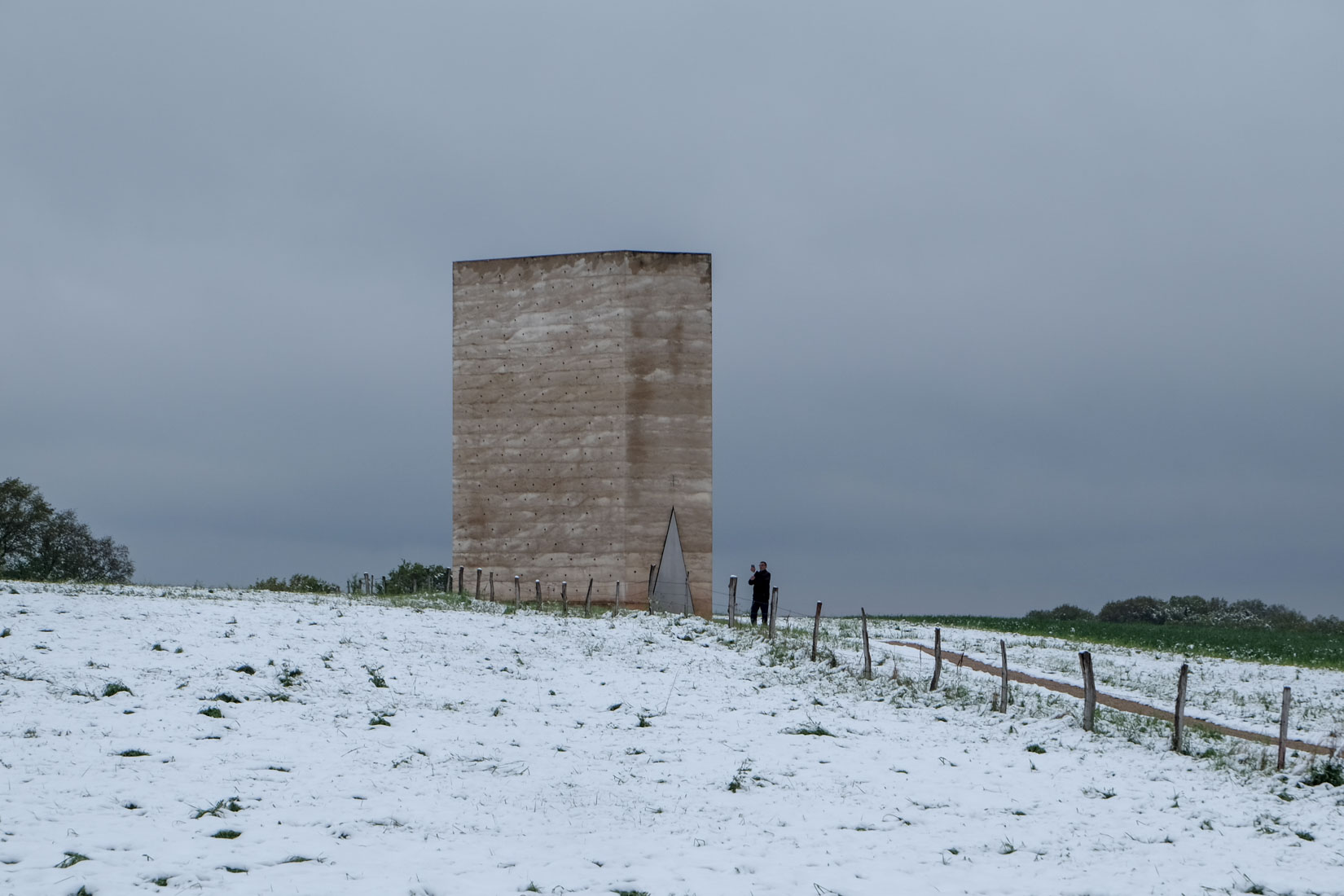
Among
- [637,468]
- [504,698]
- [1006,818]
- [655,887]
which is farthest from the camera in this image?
[637,468]

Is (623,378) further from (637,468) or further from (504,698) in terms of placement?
(504,698)

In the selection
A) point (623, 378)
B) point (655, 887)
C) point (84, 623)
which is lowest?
point (655, 887)

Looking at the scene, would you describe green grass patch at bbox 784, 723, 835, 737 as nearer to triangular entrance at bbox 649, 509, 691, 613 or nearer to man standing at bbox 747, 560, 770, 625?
man standing at bbox 747, 560, 770, 625

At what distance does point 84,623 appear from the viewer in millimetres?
21469

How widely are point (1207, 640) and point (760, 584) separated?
2334 centimetres

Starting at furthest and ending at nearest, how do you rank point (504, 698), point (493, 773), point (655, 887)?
point (504, 698)
point (493, 773)
point (655, 887)

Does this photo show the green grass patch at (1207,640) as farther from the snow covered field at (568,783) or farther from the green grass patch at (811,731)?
the green grass patch at (811,731)

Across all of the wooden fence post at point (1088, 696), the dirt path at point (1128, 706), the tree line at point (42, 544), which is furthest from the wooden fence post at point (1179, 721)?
the tree line at point (42, 544)

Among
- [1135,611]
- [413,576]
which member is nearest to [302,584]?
[413,576]

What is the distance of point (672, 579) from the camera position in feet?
133

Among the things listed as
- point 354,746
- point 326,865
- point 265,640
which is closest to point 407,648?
point 265,640

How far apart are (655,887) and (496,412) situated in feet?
110

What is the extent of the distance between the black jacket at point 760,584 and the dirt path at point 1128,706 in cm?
606

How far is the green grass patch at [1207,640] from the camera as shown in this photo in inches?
1396
